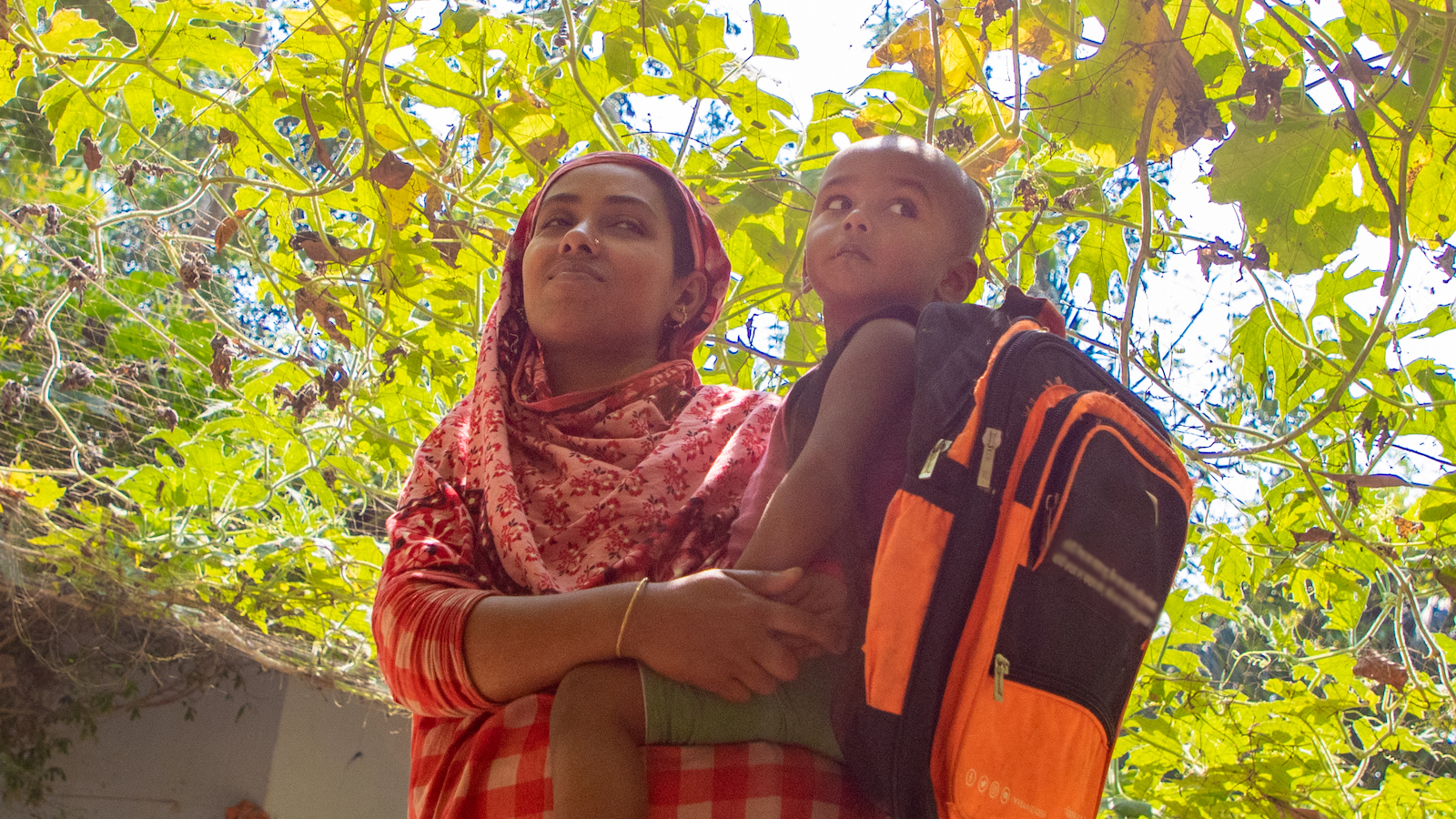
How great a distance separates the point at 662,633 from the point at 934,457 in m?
0.30

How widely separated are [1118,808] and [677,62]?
1930 mm

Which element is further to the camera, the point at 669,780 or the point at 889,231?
the point at 889,231

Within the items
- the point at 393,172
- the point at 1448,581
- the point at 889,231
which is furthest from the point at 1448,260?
the point at 393,172

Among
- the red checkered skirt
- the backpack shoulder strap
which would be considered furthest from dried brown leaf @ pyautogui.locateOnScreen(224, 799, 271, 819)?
the backpack shoulder strap

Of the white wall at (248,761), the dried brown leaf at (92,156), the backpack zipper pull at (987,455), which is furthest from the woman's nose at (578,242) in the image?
the white wall at (248,761)

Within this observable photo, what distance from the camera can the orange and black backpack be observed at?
765mm

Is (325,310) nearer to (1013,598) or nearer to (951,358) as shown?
(951,358)

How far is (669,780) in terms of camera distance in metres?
0.89

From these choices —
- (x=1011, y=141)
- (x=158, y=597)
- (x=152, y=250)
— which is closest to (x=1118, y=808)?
(x=1011, y=141)

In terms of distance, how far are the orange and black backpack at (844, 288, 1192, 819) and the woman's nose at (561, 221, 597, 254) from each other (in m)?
0.51

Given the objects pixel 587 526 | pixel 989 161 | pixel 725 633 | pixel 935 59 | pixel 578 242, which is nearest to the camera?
pixel 725 633

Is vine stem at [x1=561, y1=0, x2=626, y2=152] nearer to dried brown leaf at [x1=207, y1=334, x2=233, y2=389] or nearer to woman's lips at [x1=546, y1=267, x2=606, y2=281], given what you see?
woman's lips at [x1=546, y1=267, x2=606, y2=281]

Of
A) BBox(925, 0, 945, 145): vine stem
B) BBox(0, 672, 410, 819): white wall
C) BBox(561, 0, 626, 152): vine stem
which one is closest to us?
BBox(925, 0, 945, 145): vine stem

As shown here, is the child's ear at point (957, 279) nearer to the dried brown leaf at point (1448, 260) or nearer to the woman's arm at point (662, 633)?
the woman's arm at point (662, 633)
